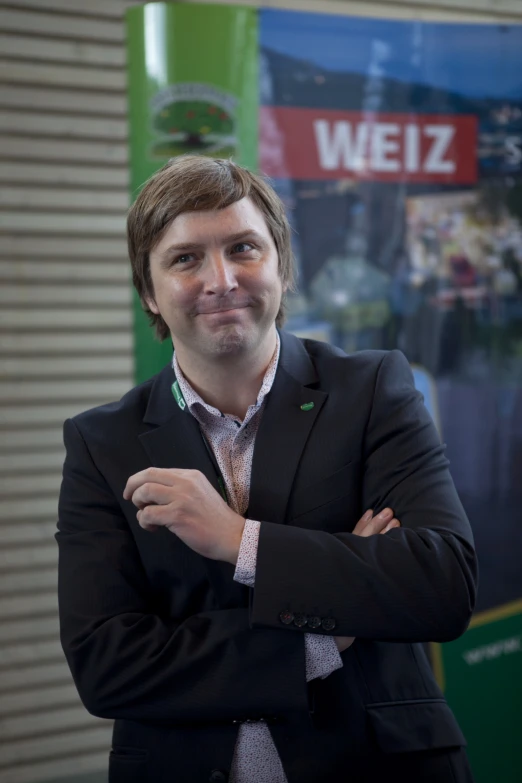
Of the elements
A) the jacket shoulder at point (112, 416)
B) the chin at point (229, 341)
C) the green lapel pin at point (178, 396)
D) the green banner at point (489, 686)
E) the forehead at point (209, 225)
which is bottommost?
the green banner at point (489, 686)

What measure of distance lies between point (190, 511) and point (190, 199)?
2.52 feet

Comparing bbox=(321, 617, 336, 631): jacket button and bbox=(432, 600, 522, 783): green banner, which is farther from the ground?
Result: bbox=(321, 617, 336, 631): jacket button

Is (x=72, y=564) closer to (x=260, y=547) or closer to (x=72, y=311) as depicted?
(x=260, y=547)

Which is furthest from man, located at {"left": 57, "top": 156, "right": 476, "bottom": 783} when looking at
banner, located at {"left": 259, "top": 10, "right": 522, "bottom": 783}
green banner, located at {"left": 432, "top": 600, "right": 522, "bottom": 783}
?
green banner, located at {"left": 432, "top": 600, "right": 522, "bottom": 783}

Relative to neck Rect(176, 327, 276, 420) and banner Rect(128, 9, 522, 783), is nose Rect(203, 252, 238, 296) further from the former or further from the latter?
banner Rect(128, 9, 522, 783)

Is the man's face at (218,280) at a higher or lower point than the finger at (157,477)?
higher

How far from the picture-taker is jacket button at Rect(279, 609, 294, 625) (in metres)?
1.86

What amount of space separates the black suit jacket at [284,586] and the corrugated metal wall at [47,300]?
2.02 meters

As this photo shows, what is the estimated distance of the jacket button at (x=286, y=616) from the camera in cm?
186

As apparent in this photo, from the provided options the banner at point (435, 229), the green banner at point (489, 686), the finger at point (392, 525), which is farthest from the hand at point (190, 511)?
the green banner at point (489, 686)

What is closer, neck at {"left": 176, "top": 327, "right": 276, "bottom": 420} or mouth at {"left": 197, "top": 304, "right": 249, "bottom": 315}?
mouth at {"left": 197, "top": 304, "right": 249, "bottom": 315}

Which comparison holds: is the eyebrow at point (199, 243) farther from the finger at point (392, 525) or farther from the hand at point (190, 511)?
the finger at point (392, 525)

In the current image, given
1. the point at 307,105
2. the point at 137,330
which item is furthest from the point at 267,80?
the point at 137,330

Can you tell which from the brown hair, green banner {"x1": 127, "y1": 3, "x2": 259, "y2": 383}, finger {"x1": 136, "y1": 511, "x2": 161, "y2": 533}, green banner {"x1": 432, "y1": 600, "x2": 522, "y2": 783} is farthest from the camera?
green banner {"x1": 432, "y1": 600, "x2": 522, "y2": 783}
